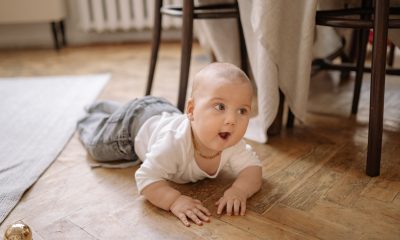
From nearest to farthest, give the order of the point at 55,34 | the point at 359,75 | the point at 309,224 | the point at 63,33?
the point at 309,224
the point at 359,75
the point at 55,34
the point at 63,33

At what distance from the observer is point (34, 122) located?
1.25m

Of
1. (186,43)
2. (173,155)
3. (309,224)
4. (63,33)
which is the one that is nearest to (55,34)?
(63,33)

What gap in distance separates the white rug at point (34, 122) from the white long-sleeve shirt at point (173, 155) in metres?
0.26

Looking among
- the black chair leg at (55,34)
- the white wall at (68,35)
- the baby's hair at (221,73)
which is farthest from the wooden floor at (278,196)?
the white wall at (68,35)

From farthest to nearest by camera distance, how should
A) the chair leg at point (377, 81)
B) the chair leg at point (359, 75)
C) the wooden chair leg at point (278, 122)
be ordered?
the chair leg at point (359, 75) → the wooden chair leg at point (278, 122) → the chair leg at point (377, 81)

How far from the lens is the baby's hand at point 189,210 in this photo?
67 cm

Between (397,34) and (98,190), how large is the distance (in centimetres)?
85

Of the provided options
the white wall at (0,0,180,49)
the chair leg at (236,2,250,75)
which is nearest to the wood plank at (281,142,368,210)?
the chair leg at (236,2,250,75)

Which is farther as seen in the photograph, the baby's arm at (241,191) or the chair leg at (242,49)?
the chair leg at (242,49)

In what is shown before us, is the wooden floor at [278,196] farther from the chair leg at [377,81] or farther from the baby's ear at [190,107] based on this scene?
the baby's ear at [190,107]

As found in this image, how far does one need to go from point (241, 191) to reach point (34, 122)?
0.80 m

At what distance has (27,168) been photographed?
3.01 feet

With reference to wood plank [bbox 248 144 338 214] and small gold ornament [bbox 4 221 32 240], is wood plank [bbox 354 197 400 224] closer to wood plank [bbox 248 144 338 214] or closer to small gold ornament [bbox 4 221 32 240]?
wood plank [bbox 248 144 338 214]

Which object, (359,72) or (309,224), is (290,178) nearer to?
(309,224)
